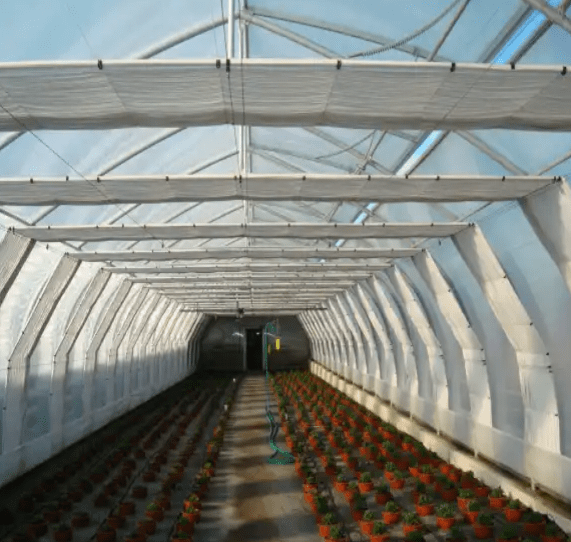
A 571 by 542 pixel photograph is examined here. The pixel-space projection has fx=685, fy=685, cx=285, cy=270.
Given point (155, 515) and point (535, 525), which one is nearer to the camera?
point (535, 525)

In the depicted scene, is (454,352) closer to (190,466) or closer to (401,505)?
(401,505)

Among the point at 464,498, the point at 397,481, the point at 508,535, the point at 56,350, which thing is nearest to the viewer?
the point at 508,535

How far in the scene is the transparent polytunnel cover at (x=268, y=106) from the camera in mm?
6496

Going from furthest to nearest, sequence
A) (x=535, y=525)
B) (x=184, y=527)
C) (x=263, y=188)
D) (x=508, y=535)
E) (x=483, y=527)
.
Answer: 1. (x=184, y=527)
2. (x=483, y=527)
3. (x=263, y=188)
4. (x=535, y=525)
5. (x=508, y=535)

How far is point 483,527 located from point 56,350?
1176 centimetres

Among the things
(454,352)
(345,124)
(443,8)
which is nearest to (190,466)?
(454,352)

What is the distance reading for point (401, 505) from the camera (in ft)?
43.1

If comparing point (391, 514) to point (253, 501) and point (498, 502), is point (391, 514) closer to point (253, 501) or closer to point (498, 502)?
point (498, 502)

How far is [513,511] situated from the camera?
11289 mm

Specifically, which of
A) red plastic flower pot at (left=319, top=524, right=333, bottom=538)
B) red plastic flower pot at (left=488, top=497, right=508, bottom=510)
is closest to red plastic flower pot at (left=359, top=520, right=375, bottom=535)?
red plastic flower pot at (left=319, top=524, right=333, bottom=538)

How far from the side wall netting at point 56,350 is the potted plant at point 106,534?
14.4ft

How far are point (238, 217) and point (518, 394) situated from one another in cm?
860

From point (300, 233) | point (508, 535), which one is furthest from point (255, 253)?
point (508, 535)

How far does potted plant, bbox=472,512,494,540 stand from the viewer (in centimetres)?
1074
